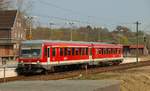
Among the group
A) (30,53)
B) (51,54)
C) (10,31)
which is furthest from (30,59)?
(10,31)

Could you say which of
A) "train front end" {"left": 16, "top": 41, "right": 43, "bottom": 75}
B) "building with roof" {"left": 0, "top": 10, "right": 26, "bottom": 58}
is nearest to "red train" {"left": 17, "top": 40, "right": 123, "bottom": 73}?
"train front end" {"left": 16, "top": 41, "right": 43, "bottom": 75}

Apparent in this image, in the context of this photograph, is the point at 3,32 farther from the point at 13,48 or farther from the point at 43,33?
the point at 43,33

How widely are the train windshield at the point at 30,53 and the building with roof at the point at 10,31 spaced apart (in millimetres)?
44647

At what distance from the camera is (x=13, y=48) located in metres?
83.2

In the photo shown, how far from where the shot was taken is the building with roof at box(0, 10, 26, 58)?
84.1m

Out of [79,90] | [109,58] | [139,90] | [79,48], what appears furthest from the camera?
[109,58]

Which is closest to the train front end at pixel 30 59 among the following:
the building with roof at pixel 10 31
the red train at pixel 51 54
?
the red train at pixel 51 54

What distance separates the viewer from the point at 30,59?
36.9 meters

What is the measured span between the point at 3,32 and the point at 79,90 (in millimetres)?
72421

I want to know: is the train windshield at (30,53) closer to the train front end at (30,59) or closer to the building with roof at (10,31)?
the train front end at (30,59)

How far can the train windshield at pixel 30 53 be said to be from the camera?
3706 centimetres

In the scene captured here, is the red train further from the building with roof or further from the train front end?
the building with roof

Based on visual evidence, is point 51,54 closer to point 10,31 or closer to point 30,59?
point 30,59

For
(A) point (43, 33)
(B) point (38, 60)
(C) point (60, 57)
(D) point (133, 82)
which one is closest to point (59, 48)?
(C) point (60, 57)
